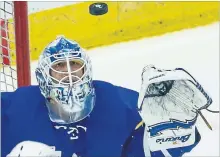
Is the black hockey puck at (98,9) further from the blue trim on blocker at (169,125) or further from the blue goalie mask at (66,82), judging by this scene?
the blue trim on blocker at (169,125)

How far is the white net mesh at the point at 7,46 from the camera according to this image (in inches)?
114

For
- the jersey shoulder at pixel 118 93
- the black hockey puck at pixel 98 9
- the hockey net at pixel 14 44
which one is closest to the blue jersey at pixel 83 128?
the jersey shoulder at pixel 118 93

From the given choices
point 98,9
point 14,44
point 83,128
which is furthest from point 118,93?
point 98,9

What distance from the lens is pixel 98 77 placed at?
145 inches

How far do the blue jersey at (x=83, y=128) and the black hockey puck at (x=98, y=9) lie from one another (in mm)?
1525

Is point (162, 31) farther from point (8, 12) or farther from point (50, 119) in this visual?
point (50, 119)

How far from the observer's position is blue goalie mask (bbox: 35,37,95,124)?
226 cm

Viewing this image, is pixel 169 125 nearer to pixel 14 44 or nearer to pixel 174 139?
pixel 174 139

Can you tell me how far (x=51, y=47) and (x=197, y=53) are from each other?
1677mm

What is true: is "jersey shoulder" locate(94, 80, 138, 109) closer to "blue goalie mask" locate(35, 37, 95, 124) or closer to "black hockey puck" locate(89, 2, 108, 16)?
"blue goalie mask" locate(35, 37, 95, 124)

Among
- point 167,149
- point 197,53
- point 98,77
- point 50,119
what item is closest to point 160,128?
point 167,149

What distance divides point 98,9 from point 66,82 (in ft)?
5.67

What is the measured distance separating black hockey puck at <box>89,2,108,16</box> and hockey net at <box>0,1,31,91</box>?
2.83ft

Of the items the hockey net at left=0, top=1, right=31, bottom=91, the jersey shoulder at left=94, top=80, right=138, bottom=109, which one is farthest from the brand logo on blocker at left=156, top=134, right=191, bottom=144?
the hockey net at left=0, top=1, right=31, bottom=91
